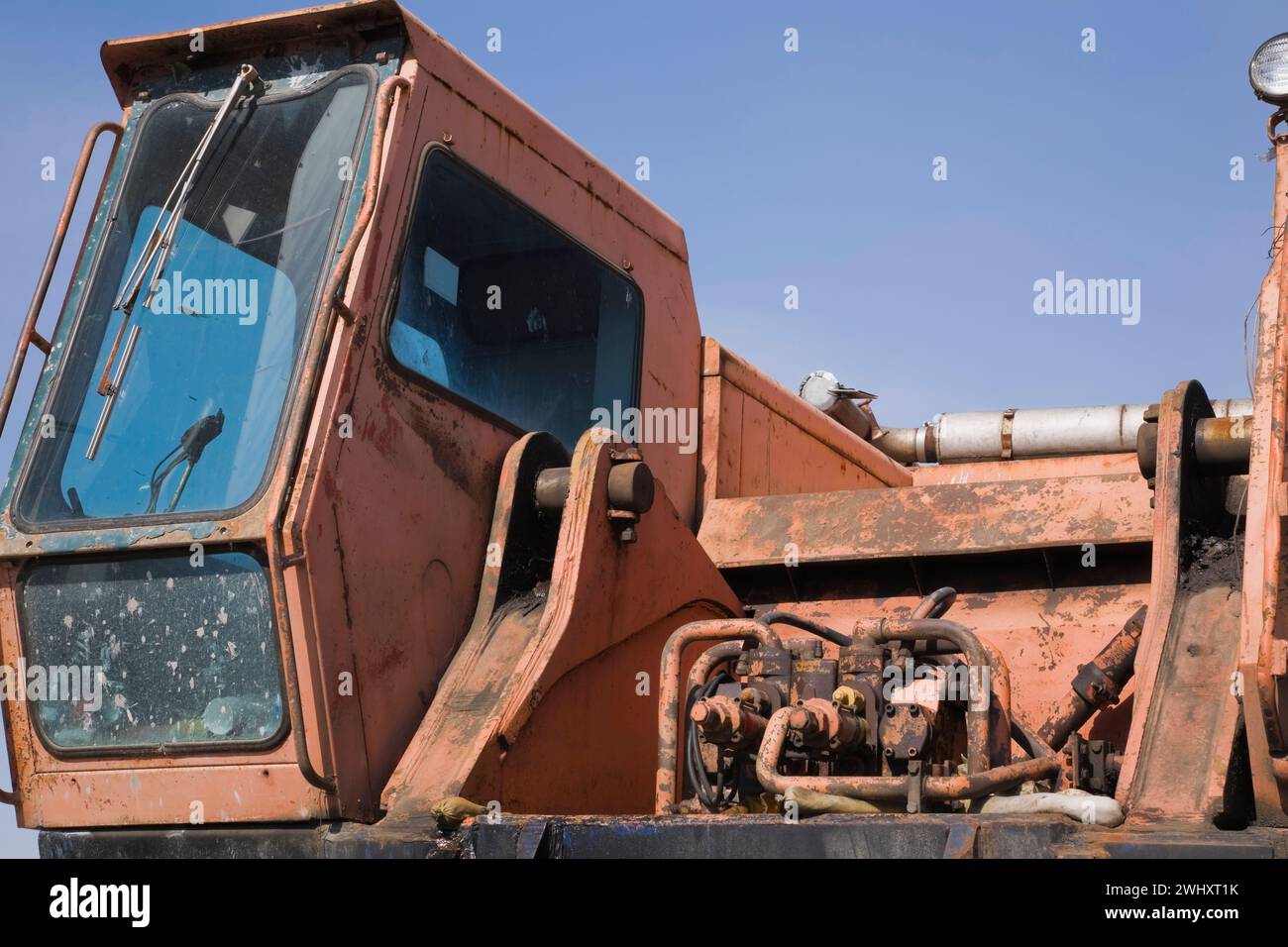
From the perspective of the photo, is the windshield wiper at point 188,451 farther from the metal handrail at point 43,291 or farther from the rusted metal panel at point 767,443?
the rusted metal panel at point 767,443

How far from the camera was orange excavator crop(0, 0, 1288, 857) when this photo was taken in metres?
3.57

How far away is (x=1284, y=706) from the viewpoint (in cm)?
324

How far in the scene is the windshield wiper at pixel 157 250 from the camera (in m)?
4.16

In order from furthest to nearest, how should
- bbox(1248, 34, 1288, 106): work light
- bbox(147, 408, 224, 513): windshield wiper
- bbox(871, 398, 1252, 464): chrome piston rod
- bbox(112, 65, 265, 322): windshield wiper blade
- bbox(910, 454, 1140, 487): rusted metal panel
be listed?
bbox(871, 398, 1252, 464): chrome piston rod, bbox(910, 454, 1140, 487): rusted metal panel, bbox(112, 65, 265, 322): windshield wiper blade, bbox(147, 408, 224, 513): windshield wiper, bbox(1248, 34, 1288, 106): work light

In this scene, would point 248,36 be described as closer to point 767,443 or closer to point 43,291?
point 43,291

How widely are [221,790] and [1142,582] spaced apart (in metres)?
2.49

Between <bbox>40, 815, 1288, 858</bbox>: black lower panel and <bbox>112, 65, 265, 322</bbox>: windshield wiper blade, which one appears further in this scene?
<bbox>112, 65, 265, 322</bbox>: windshield wiper blade

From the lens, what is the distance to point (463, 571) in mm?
4379

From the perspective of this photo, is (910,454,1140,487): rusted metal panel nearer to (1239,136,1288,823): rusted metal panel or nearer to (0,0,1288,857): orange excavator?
(0,0,1288,857): orange excavator

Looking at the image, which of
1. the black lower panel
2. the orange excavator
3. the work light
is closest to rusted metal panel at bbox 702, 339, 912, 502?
the orange excavator

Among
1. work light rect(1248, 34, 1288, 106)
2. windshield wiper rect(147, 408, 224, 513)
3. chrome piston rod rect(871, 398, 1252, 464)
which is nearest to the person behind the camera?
work light rect(1248, 34, 1288, 106)
